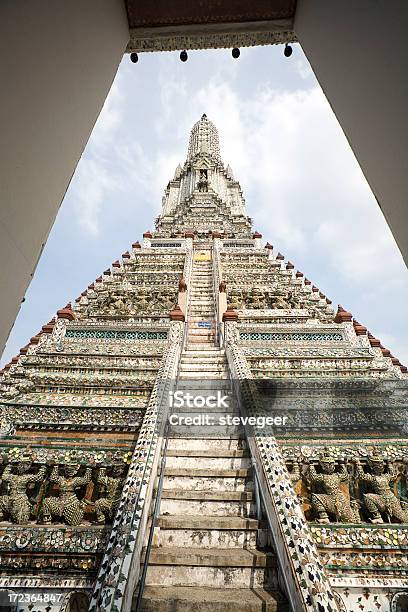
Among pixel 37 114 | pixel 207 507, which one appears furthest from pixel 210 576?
pixel 37 114

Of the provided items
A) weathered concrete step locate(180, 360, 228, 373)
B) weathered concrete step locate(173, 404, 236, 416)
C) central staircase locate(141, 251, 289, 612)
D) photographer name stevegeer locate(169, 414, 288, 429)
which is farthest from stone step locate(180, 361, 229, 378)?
photographer name stevegeer locate(169, 414, 288, 429)

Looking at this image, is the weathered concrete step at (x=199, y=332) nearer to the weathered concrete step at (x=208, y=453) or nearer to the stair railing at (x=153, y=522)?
the stair railing at (x=153, y=522)

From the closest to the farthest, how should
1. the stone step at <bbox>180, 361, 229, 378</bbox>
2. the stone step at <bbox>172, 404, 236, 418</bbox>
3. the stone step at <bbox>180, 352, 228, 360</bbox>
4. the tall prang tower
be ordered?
the tall prang tower, the stone step at <bbox>172, 404, 236, 418</bbox>, the stone step at <bbox>180, 361, 229, 378</bbox>, the stone step at <bbox>180, 352, 228, 360</bbox>

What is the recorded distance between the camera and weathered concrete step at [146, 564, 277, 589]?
7.88 feet

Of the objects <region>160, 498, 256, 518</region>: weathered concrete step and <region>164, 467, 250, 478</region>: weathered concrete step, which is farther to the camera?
<region>164, 467, 250, 478</region>: weathered concrete step

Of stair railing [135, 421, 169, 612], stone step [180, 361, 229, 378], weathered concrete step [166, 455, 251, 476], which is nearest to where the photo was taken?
stair railing [135, 421, 169, 612]

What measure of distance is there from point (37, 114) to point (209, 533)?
334cm

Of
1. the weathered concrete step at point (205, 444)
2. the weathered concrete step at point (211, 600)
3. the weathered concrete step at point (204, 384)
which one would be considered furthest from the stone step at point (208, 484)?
the weathered concrete step at point (204, 384)

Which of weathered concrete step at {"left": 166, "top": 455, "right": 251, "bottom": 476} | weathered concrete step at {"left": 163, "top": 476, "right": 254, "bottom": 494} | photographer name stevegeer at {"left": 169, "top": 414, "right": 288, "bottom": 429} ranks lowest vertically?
weathered concrete step at {"left": 163, "top": 476, "right": 254, "bottom": 494}

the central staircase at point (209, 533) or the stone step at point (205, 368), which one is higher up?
the stone step at point (205, 368)

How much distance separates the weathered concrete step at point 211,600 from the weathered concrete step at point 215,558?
17cm

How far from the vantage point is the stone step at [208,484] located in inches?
126

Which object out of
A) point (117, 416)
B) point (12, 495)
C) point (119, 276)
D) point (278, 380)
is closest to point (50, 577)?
point (12, 495)

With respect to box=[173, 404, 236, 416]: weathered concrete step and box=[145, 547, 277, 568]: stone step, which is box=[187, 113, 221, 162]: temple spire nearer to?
box=[173, 404, 236, 416]: weathered concrete step
